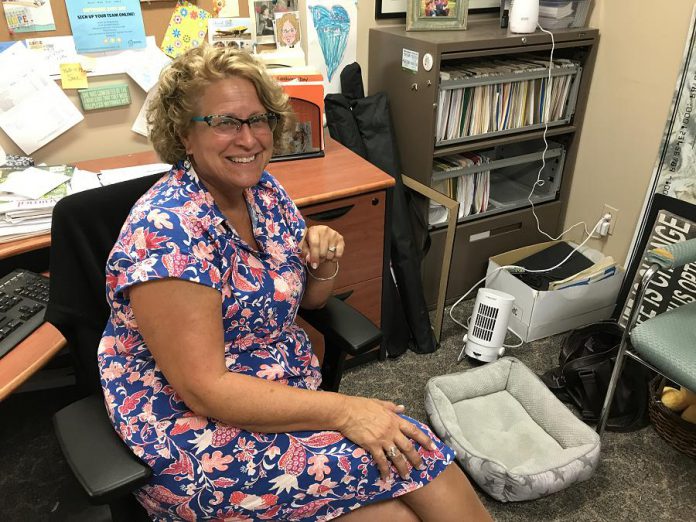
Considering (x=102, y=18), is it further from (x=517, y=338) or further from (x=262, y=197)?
(x=517, y=338)

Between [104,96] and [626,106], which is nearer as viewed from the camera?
[104,96]

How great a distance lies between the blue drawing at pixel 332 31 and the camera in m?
1.99

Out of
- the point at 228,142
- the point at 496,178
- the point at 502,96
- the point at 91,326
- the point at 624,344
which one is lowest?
the point at 624,344

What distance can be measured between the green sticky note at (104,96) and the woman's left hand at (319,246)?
100 centimetres

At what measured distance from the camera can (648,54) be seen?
205 cm

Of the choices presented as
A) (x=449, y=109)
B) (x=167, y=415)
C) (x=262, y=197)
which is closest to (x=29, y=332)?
(x=167, y=415)

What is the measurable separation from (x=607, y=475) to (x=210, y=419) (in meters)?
1.30

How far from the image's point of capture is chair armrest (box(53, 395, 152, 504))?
2.66 ft

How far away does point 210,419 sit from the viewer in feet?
3.42

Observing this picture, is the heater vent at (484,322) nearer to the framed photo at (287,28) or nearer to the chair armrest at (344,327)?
the chair armrest at (344,327)

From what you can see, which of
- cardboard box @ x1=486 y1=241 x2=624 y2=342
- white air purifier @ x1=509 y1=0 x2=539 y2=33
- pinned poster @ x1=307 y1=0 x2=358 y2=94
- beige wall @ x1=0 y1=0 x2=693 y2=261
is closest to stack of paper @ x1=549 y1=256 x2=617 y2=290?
cardboard box @ x1=486 y1=241 x2=624 y2=342

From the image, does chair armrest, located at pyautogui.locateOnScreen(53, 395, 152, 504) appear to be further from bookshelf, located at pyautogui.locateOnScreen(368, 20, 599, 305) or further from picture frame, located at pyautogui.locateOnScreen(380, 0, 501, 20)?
picture frame, located at pyautogui.locateOnScreen(380, 0, 501, 20)

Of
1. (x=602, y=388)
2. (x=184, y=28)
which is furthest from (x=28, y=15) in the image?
(x=602, y=388)

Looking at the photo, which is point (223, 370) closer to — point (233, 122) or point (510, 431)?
point (233, 122)
